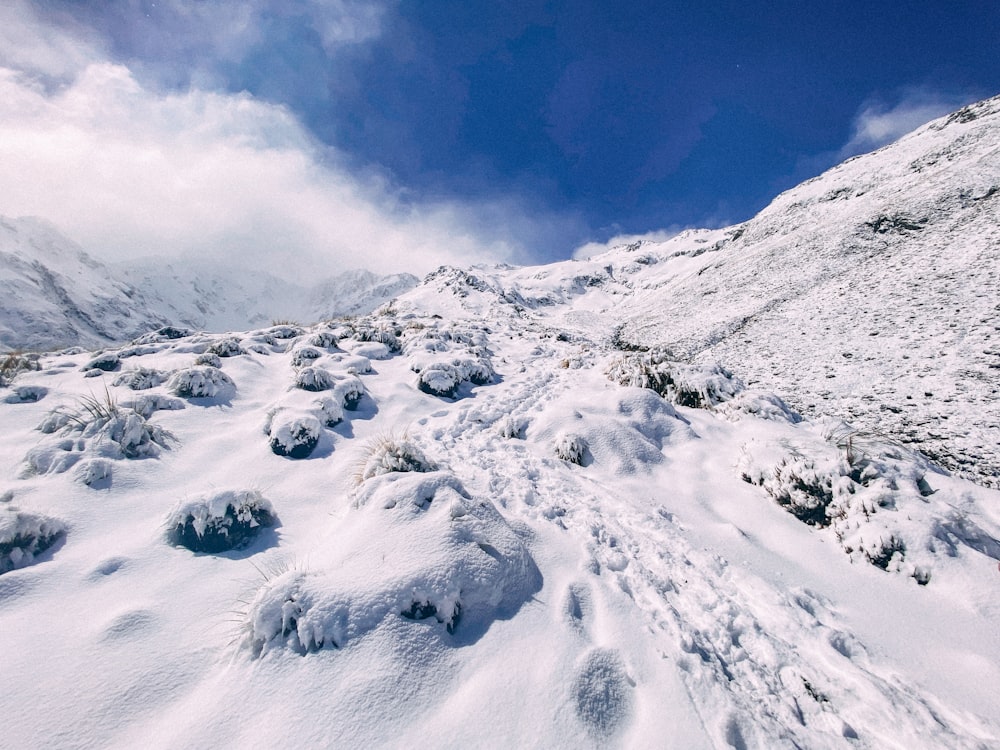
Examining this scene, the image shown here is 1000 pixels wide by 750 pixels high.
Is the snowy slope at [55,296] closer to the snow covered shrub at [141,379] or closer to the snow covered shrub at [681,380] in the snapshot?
the snow covered shrub at [141,379]

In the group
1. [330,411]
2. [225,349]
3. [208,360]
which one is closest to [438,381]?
[330,411]

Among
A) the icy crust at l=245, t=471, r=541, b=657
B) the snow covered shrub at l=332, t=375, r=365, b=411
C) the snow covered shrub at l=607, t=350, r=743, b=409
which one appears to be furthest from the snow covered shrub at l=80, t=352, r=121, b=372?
the snow covered shrub at l=607, t=350, r=743, b=409

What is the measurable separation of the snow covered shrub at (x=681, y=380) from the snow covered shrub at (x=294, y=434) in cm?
702

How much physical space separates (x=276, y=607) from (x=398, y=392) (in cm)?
651

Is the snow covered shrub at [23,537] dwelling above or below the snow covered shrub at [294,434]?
below

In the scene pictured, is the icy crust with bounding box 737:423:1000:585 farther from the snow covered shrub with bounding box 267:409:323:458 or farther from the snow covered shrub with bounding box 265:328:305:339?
the snow covered shrub with bounding box 265:328:305:339

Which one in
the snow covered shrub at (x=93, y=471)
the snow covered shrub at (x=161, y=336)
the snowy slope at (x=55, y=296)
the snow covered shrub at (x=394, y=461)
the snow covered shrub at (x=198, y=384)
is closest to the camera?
the snow covered shrub at (x=93, y=471)

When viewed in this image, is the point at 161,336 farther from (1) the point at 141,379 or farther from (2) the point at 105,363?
(1) the point at 141,379

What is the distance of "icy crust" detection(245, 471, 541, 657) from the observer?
2559 millimetres

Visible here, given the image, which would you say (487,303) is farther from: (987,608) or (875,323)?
(987,608)

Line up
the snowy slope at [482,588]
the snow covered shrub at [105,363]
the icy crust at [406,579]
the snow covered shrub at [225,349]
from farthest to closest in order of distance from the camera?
the snow covered shrub at [225,349]
the snow covered shrub at [105,363]
the icy crust at [406,579]
the snowy slope at [482,588]

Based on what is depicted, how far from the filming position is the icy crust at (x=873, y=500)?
389cm

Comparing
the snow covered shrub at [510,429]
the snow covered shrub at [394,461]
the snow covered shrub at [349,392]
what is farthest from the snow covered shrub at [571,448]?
the snow covered shrub at [349,392]

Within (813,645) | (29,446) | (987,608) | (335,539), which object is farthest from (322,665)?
(29,446)
